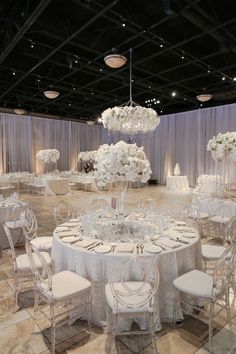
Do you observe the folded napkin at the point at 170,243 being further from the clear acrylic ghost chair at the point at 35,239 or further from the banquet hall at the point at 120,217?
the clear acrylic ghost chair at the point at 35,239

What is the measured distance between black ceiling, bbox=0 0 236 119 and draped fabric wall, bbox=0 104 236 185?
8.96 feet

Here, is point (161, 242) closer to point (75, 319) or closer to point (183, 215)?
point (75, 319)

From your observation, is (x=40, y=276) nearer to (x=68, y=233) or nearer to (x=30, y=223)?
(x=68, y=233)

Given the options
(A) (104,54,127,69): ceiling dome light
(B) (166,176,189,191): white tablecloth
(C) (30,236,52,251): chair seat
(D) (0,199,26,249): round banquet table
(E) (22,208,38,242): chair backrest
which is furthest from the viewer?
(B) (166,176,189,191): white tablecloth

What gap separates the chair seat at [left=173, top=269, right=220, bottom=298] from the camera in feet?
7.39

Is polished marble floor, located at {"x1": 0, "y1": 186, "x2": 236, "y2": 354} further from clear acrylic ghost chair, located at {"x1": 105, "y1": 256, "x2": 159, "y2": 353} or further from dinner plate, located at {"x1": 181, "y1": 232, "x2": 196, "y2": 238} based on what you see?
dinner plate, located at {"x1": 181, "y1": 232, "x2": 196, "y2": 238}

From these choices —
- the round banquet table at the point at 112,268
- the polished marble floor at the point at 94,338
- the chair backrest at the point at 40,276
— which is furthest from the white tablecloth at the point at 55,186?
the chair backrest at the point at 40,276

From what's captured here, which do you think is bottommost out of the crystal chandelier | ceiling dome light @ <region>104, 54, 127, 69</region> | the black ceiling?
the crystal chandelier

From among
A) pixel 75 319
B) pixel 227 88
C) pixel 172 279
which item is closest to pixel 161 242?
pixel 172 279

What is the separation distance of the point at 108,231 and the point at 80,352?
112 cm

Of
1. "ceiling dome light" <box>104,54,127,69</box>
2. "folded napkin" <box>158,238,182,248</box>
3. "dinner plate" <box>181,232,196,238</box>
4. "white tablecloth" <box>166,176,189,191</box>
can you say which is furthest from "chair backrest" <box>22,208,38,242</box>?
"white tablecloth" <box>166,176,189,191</box>

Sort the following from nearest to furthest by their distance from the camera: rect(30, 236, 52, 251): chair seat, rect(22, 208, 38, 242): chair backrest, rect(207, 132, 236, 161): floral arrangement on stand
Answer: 1. rect(30, 236, 52, 251): chair seat
2. rect(22, 208, 38, 242): chair backrest
3. rect(207, 132, 236, 161): floral arrangement on stand

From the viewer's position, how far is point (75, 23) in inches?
201

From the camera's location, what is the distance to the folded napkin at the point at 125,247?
2.40 meters
